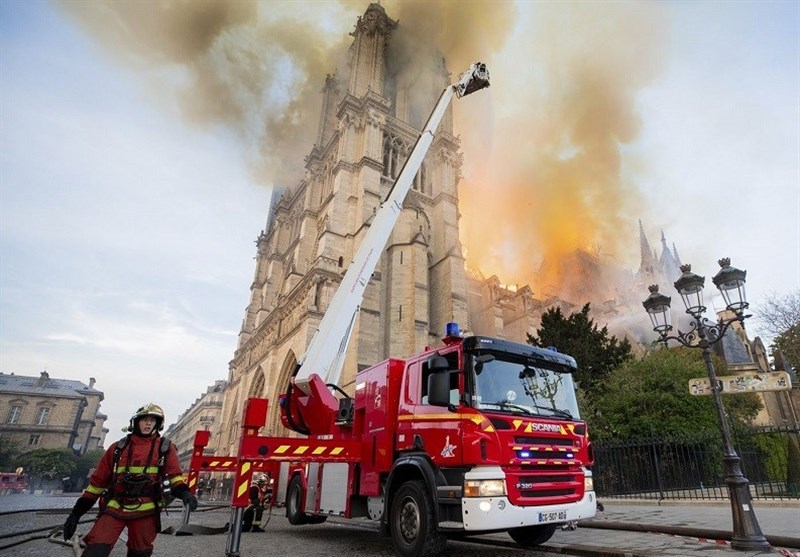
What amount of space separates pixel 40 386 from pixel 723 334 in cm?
7328

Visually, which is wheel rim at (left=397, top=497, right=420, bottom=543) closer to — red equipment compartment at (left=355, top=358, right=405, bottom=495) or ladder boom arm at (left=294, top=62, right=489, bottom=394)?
red equipment compartment at (left=355, top=358, right=405, bottom=495)

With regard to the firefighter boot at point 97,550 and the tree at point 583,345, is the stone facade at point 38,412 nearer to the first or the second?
the tree at point 583,345

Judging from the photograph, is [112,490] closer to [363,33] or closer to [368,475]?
[368,475]

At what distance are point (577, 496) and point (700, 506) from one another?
25.4 ft

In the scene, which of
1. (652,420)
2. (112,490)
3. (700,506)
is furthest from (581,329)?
(112,490)

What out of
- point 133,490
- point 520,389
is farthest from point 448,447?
point 133,490

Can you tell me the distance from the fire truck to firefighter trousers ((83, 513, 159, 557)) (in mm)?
1505

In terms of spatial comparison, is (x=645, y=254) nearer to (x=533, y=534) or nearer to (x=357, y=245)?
(x=357, y=245)

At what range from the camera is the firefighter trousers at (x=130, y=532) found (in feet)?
10.7

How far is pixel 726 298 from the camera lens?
6809mm

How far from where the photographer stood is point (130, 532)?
3.34 m

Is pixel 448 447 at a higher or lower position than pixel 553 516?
higher

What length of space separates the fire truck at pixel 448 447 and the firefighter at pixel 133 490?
1.52 meters

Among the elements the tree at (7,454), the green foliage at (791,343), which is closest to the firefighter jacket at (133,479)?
the green foliage at (791,343)
